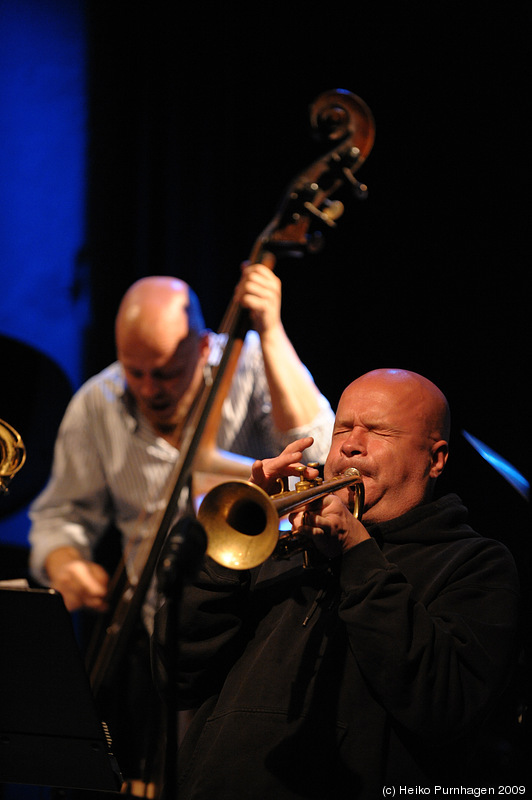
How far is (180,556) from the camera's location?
1321 mm

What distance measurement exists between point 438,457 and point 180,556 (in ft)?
2.76

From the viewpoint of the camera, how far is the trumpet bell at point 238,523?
158cm

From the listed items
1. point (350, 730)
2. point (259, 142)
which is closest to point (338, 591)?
point (350, 730)

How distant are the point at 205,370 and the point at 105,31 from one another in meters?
2.14

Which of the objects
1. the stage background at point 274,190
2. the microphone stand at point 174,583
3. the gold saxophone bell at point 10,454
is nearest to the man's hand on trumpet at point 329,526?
the microphone stand at point 174,583

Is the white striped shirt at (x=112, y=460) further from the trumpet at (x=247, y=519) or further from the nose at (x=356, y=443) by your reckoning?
the trumpet at (x=247, y=519)

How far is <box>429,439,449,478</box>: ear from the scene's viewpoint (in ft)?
6.33

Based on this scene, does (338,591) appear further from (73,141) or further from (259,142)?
(73,141)

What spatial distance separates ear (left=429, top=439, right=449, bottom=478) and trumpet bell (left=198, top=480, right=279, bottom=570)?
0.51 meters

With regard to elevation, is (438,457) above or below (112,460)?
above

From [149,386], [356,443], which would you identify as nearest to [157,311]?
[149,386]

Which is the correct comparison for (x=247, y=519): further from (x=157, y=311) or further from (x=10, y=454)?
(x=157, y=311)

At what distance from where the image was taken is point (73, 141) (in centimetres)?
423

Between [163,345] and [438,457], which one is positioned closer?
[438,457]
